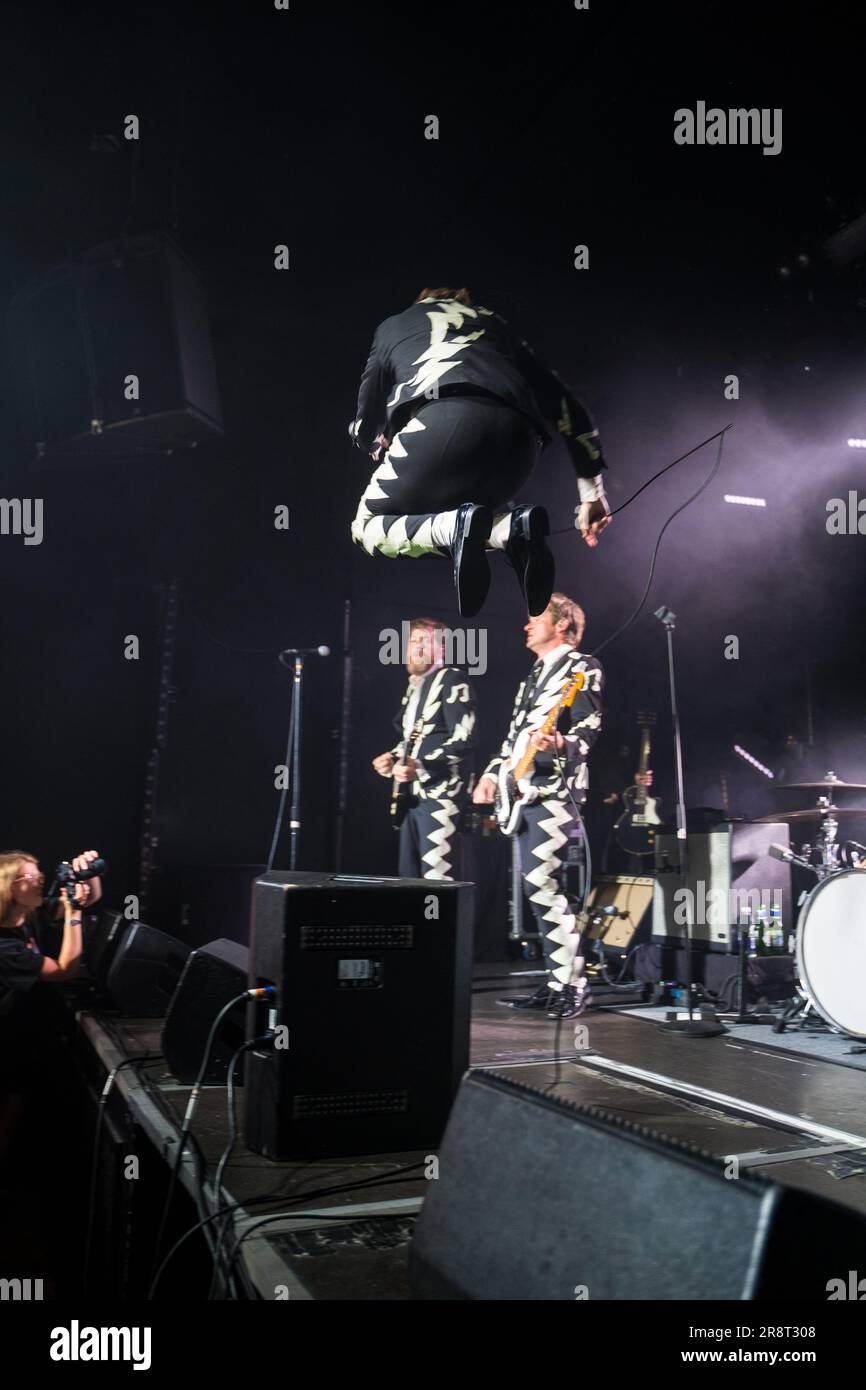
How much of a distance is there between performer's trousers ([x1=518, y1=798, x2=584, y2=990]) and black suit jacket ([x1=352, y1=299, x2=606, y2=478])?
1.83 m

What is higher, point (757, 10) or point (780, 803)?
point (757, 10)

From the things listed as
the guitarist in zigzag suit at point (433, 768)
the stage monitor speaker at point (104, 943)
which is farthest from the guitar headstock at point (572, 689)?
the stage monitor speaker at point (104, 943)

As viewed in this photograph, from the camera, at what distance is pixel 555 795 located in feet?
15.5

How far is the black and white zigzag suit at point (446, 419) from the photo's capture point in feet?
10.1

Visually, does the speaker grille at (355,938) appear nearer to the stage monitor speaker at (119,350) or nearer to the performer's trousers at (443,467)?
the performer's trousers at (443,467)

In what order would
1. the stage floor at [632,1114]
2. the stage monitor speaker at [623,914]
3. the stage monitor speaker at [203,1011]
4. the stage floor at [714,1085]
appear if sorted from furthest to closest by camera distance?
1. the stage monitor speaker at [623,914]
2. the stage monitor speaker at [203,1011]
3. the stage floor at [714,1085]
4. the stage floor at [632,1114]

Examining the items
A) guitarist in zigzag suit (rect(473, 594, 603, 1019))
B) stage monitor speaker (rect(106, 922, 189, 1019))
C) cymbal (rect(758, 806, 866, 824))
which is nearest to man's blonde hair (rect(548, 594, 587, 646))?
guitarist in zigzag suit (rect(473, 594, 603, 1019))

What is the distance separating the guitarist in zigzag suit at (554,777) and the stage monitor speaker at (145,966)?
1668mm

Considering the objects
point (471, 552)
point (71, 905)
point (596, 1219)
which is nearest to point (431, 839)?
point (71, 905)

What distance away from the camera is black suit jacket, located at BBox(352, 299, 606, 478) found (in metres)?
3.11

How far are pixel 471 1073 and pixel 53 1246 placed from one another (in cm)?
269
